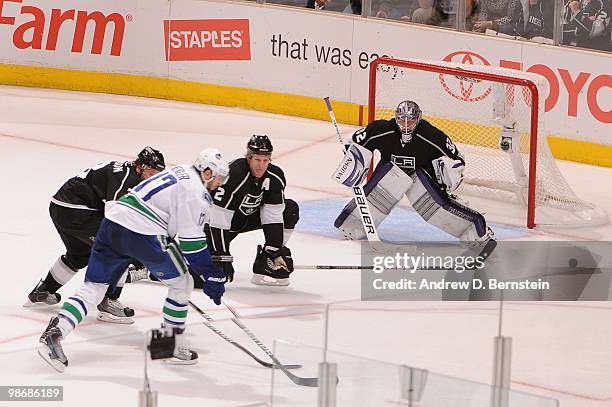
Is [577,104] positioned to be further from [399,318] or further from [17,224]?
[399,318]

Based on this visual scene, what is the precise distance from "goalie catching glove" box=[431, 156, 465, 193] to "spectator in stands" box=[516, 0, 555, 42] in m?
2.52

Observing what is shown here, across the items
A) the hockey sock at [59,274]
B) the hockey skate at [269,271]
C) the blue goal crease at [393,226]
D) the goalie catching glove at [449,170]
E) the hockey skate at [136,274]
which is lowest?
the hockey sock at [59,274]

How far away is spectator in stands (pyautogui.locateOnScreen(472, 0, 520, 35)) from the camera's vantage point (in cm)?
998

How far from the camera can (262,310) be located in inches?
254

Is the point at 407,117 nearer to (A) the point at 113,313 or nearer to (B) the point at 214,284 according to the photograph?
(A) the point at 113,313

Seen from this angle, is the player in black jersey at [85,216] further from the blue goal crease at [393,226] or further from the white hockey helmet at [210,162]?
the blue goal crease at [393,226]

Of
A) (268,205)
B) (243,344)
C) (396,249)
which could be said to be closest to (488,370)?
(243,344)

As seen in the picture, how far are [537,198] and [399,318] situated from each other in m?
3.29

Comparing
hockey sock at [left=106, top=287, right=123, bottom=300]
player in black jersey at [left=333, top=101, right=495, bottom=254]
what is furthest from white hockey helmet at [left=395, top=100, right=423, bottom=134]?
hockey sock at [left=106, top=287, right=123, bottom=300]

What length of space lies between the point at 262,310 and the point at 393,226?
214 centimetres

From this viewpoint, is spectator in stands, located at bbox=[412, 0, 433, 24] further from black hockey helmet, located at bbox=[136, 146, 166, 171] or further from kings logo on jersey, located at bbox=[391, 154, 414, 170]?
black hockey helmet, located at bbox=[136, 146, 166, 171]

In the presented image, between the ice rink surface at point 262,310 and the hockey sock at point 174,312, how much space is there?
0.57ft

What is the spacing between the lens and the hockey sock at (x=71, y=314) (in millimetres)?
5508

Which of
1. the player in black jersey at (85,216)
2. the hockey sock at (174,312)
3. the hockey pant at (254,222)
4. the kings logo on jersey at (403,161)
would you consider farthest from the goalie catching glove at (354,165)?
the hockey sock at (174,312)
